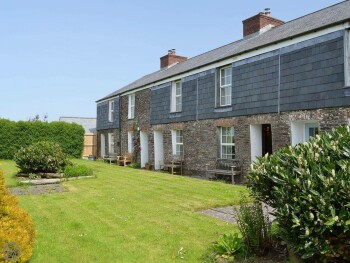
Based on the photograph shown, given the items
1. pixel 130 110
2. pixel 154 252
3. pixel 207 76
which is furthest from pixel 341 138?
pixel 130 110

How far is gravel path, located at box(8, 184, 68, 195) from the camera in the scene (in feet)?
38.4

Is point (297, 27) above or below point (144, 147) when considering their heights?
above

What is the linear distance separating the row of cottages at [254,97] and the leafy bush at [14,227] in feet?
31.3

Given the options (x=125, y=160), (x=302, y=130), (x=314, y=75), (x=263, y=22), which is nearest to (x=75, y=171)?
(x=125, y=160)

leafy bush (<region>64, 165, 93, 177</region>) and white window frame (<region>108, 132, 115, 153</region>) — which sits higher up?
white window frame (<region>108, 132, 115, 153</region>)

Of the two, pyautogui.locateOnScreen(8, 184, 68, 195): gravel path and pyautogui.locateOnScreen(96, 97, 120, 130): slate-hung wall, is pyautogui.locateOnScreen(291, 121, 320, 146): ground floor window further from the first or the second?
pyautogui.locateOnScreen(96, 97, 120, 130): slate-hung wall

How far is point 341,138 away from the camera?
4.47m

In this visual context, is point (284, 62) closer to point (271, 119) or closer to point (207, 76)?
point (271, 119)

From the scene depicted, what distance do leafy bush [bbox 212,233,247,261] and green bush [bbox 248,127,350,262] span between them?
0.98m

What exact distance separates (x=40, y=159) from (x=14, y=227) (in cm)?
1093

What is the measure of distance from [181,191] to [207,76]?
24.4 ft

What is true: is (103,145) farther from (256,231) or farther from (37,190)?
(256,231)

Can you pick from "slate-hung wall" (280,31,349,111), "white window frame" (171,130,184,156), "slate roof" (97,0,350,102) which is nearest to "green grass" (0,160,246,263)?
"slate-hung wall" (280,31,349,111)

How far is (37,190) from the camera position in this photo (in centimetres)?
1225
